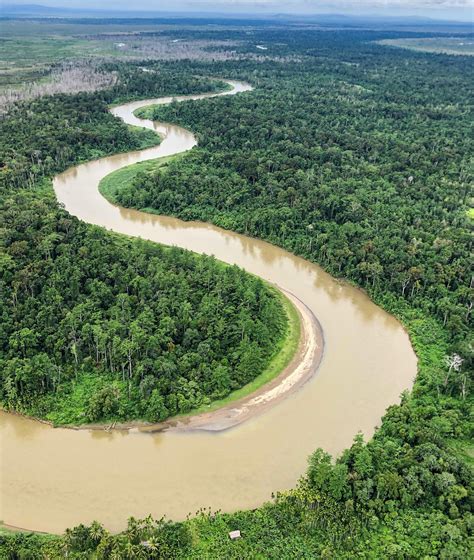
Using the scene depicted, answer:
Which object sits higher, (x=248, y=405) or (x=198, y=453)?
(x=248, y=405)

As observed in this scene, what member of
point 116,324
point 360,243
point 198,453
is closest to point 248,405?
point 198,453

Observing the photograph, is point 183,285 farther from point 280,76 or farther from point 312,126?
point 280,76

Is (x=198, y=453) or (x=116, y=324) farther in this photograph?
(x=116, y=324)

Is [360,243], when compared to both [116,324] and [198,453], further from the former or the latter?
[198,453]

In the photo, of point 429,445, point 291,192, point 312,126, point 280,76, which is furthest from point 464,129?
point 429,445

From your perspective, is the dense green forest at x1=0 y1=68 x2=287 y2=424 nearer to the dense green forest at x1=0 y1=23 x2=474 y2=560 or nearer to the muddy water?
the muddy water

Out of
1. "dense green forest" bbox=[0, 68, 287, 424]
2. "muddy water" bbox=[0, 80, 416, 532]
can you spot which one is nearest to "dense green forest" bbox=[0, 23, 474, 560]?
"muddy water" bbox=[0, 80, 416, 532]
